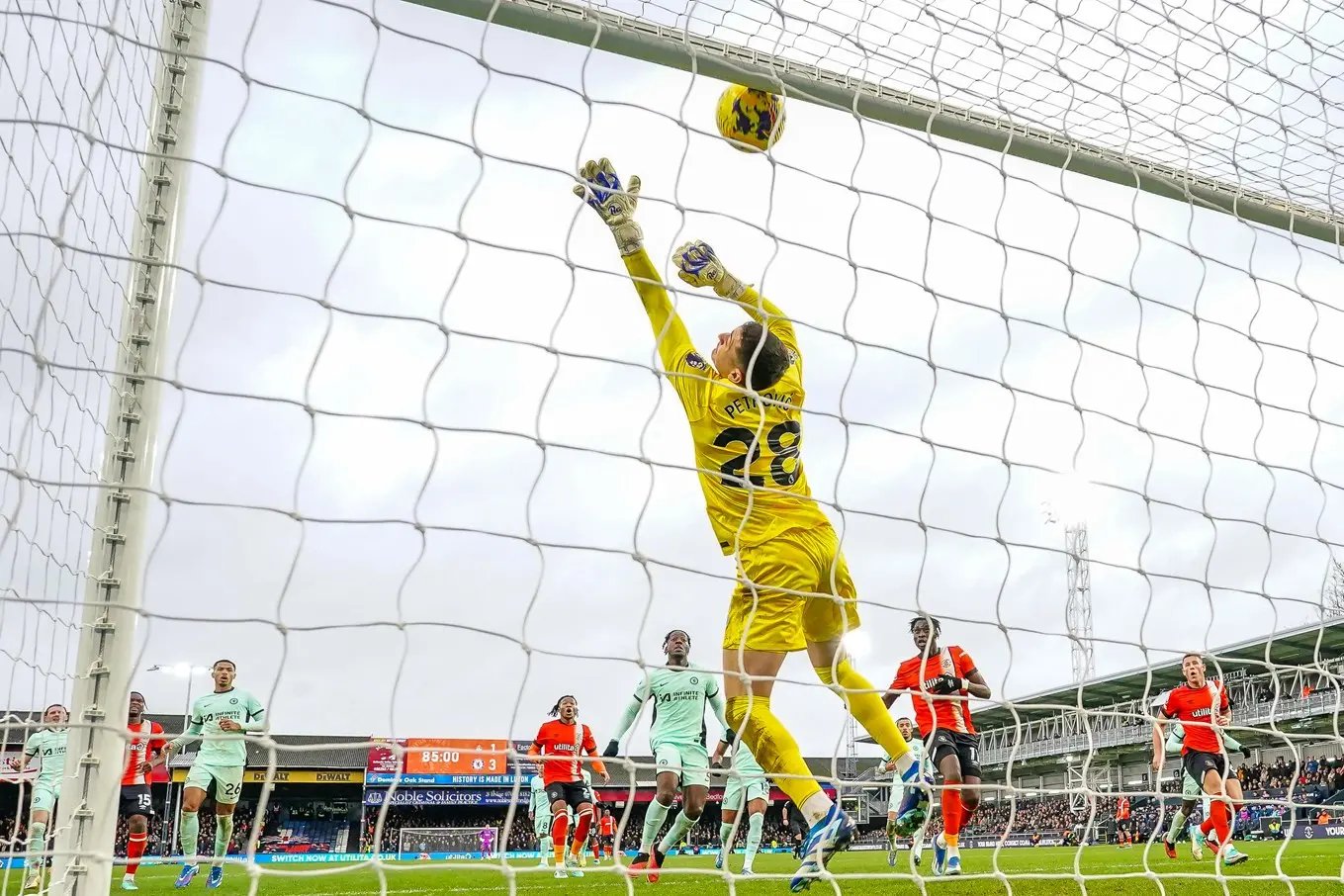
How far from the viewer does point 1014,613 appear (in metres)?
3.87

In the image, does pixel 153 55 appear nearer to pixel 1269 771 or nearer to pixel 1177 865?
pixel 1177 865

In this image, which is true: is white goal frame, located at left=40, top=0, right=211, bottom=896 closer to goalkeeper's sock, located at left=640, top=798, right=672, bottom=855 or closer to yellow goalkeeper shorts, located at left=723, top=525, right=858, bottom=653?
yellow goalkeeper shorts, located at left=723, top=525, right=858, bottom=653

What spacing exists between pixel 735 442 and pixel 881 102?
4.37 feet

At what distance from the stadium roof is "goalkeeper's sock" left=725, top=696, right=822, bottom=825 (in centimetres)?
70

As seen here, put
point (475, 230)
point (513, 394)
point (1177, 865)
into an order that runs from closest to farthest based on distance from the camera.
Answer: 1. point (475, 230)
2. point (513, 394)
3. point (1177, 865)

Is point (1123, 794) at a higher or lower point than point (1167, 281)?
lower

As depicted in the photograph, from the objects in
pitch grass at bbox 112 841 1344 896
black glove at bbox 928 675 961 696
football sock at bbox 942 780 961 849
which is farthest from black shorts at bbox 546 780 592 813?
black glove at bbox 928 675 961 696

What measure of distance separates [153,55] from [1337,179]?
503cm

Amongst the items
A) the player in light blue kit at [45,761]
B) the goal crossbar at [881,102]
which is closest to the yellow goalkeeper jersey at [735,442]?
the goal crossbar at [881,102]

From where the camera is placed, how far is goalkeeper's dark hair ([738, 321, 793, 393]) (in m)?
4.05

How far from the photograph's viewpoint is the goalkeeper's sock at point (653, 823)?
804cm

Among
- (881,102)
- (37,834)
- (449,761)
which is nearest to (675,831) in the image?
(37,834)

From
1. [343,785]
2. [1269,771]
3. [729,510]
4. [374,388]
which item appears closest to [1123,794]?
[729,510]

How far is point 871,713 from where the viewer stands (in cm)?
416
